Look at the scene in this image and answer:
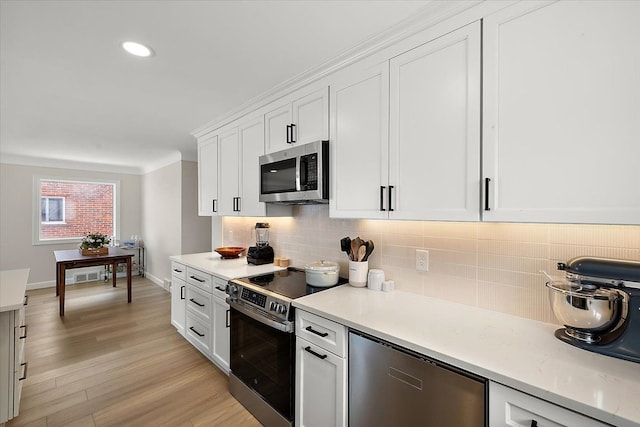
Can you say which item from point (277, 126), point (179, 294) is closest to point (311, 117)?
point (277, 126)

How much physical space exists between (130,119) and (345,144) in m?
2.59

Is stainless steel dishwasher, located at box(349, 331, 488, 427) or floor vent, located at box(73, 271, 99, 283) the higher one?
stainless steel dishwasher, located at box(349, 331, 488, 427)

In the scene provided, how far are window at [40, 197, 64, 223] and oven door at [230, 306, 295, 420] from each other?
5654mm

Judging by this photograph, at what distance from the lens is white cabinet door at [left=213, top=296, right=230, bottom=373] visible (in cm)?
234

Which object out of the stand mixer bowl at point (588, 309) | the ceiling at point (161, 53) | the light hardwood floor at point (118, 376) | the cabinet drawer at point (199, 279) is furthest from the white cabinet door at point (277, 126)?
the light hardwood floor at point (118, 376)

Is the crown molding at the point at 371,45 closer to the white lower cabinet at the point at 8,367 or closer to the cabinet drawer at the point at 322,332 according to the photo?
the cabinet drawer at the point at 322,332

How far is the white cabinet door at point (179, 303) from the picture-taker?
299 centimetres

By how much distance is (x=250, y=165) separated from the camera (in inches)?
104

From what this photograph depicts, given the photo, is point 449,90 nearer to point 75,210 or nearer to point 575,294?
point 575,294

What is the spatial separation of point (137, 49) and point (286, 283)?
1788mm

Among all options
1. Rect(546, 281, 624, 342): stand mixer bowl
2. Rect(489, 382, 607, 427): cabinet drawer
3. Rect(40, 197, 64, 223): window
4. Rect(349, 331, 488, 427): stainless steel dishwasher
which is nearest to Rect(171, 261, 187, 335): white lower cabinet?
Rect(349, 331, 488, 427): stainless steel dishwasher

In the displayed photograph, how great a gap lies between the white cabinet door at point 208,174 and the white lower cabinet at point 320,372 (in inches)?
80.9

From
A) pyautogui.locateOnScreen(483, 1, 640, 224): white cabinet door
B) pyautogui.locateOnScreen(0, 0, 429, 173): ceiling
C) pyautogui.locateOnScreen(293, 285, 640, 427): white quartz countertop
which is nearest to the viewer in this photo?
pyautogui.locateOnScreen(293, 285, 640, 427): white quartz countertop

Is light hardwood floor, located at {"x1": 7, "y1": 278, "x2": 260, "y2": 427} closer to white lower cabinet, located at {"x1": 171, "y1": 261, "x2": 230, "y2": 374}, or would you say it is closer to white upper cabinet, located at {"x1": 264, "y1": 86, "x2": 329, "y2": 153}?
white lower cabinet, located at {"x1": 171, "y1": 261, "x2": 230, "y2": 374}
